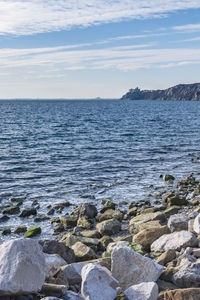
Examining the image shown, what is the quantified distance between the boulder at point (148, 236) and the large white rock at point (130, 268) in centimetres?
328

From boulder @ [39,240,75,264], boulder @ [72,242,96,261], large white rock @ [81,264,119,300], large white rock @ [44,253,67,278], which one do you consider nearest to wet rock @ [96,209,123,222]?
boulder @ [72,242,96,261]

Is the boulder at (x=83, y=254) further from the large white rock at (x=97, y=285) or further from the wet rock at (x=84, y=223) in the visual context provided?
the wet rock at (x=84, y=223)

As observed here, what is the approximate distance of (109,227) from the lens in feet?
43.7

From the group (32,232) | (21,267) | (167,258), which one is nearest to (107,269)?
(167,258)

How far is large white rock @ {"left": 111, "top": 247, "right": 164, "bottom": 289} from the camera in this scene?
6969 mm

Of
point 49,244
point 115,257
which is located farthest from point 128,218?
point 115,257

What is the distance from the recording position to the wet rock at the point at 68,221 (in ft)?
47.2

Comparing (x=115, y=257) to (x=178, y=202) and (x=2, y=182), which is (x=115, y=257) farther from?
(x=2, y=182)

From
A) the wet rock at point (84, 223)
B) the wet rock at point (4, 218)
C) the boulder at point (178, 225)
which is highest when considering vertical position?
the boulder at point (178, 225)

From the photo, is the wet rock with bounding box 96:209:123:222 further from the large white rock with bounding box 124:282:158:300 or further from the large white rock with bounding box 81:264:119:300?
the large white rock with bounding box 124:282:158:300

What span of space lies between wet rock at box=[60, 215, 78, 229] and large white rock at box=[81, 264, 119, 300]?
7.99 metres

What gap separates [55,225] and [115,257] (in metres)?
7.56

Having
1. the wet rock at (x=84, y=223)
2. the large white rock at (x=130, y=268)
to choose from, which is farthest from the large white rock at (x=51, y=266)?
the wet rock at (x=84, y=223)

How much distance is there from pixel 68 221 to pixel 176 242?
600cm
